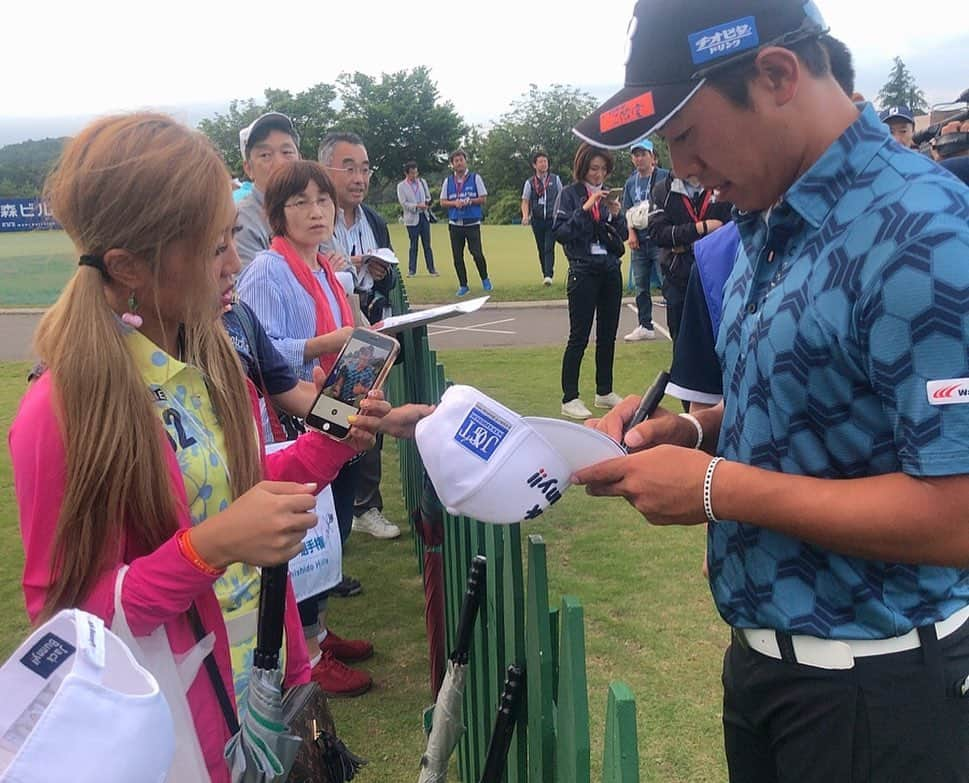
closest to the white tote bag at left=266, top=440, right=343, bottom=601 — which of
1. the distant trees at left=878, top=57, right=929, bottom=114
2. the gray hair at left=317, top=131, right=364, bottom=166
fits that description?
the gray hair at left=317, top=131, right=364, bottom=166

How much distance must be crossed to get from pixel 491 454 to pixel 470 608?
3.55 ft

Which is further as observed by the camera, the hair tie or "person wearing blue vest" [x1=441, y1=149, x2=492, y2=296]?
"person wearing blue vest" [x1=441, y1=149, x2=492, y2=296]

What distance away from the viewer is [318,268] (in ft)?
12.5

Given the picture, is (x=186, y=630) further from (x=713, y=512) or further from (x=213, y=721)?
(x=713, y=512)

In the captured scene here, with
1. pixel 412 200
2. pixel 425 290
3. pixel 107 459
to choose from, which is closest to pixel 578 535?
pixel 107 459

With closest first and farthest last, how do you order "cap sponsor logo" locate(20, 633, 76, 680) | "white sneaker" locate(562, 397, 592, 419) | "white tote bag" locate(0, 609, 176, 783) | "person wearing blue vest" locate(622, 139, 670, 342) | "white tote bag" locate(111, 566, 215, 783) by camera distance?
"white tote bag" locate(0, 609, 176, 783)
"cap sponsor logo" locate(20, 633, 76, 680)
"white tote bag" locate(111, 566, 215, 783)
"white sneaker" locate(562, 397, 592, 419)
"person wearing blue vest" locate(622, 139, 670, 342)

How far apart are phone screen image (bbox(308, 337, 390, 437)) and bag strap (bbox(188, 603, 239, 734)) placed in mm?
603

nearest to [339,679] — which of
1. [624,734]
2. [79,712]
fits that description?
[624,734]

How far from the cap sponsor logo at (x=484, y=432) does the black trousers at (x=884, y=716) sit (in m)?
→ 0.64

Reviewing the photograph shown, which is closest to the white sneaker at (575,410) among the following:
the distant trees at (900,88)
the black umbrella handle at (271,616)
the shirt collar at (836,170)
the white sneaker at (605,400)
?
the white sneaker at (605,400)

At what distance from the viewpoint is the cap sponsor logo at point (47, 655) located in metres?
1.08

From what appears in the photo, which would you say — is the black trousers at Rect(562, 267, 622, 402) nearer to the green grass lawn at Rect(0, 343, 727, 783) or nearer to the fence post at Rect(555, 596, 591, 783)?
the green grass lawn at Rect(0, 343, 727, 783)

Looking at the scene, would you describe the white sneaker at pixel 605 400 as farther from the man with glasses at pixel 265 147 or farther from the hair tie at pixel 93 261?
the hair tie at pixel 93 261

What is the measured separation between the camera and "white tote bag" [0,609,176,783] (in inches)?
37.3
